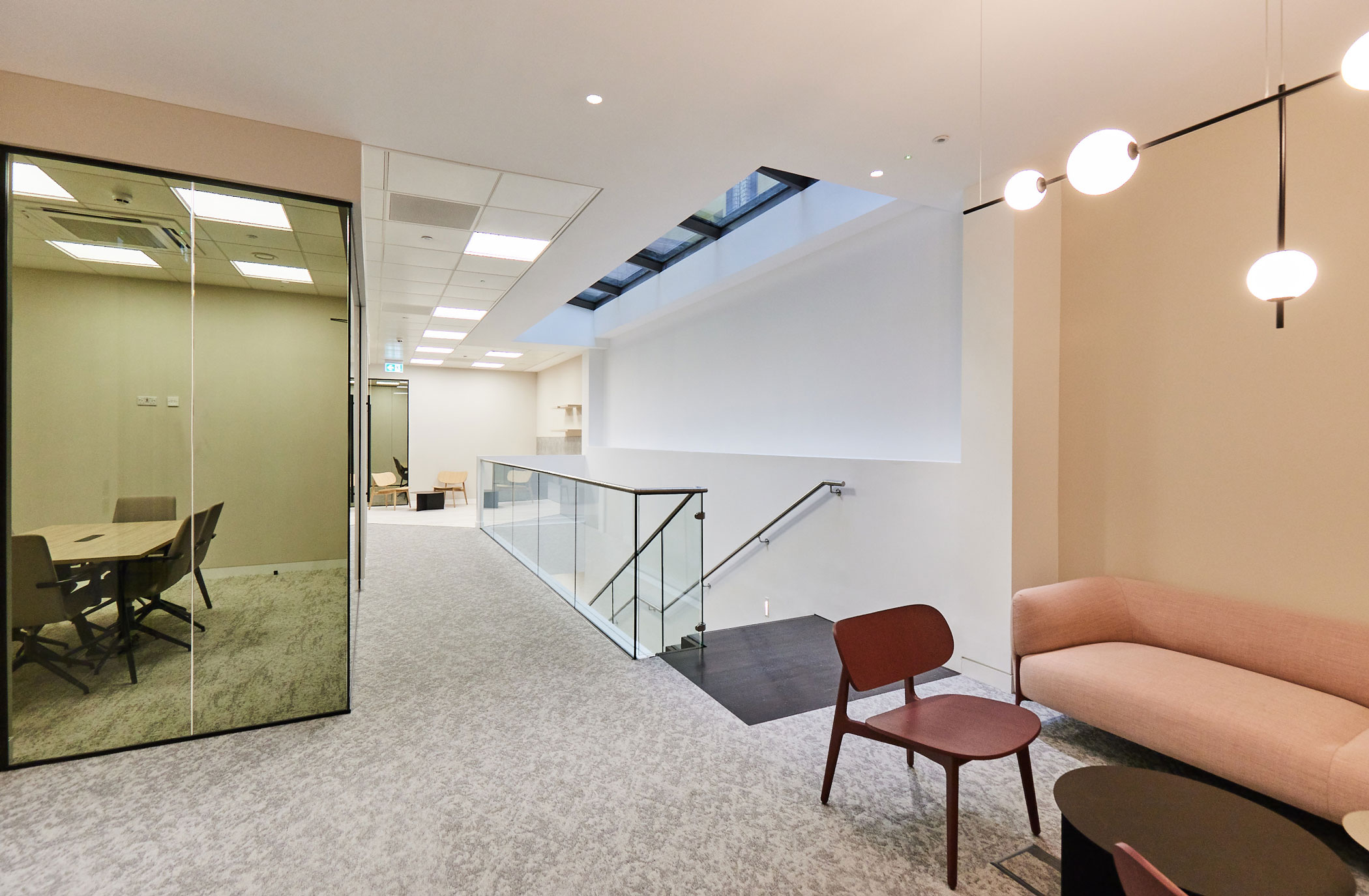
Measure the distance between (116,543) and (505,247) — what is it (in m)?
3.47

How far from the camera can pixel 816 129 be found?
11.0ft

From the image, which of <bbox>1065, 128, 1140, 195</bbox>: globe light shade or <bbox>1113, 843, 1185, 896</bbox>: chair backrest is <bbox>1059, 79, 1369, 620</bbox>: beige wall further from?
<bbox>1113, 843, 1185, 896</bbox>: chair backrest

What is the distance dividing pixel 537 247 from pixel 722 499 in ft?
11.0

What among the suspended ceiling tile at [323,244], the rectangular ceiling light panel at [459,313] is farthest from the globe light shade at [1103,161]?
the rectangular ceiling light panel at [459,313]

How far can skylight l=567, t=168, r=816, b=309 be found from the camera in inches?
233

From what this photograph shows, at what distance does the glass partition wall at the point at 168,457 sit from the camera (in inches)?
112

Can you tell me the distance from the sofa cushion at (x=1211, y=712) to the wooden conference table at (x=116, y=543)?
14.3 feet

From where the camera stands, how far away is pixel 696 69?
9.16ft

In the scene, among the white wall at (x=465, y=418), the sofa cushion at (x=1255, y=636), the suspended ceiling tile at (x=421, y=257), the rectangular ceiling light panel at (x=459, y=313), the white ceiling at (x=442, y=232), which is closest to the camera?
the sofa cushion at (x=1255, y=636)

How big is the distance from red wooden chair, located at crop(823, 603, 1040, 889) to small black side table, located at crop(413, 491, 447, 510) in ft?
39.1

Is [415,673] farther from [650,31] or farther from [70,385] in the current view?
[650,31]

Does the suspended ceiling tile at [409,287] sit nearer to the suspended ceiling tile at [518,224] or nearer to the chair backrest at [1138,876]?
the suspended ceiling tile at [518,224]

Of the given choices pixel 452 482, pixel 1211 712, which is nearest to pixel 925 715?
pixel 1211 712

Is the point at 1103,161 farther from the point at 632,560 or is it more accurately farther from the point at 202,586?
the point at 202,586
